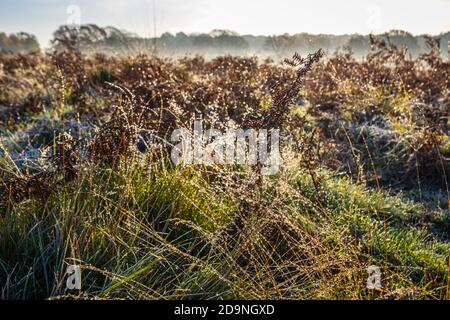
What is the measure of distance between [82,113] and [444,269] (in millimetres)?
4295

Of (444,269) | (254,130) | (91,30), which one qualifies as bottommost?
(444,269)

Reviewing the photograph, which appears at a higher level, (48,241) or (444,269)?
(48,241)

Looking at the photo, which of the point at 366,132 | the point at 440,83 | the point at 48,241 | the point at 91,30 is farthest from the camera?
the point at 91,30

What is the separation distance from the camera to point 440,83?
691 centimetres

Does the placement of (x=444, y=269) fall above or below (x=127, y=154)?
below

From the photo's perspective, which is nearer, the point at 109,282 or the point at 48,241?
the point at 109,282
